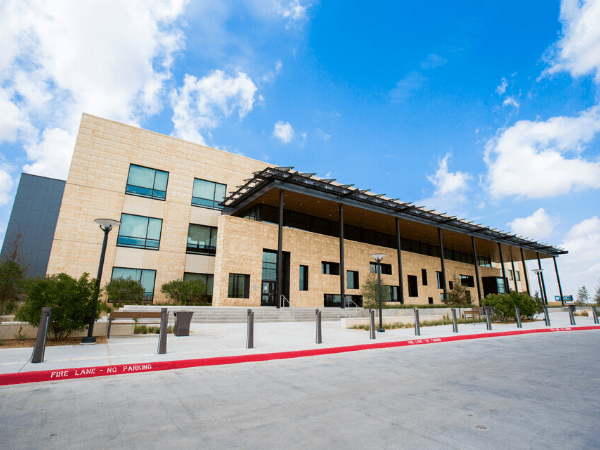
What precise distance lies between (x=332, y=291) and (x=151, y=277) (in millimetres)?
16430

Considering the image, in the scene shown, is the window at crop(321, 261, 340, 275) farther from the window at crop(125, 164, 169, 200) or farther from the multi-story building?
the window at crop(125, 164, 169, 200)

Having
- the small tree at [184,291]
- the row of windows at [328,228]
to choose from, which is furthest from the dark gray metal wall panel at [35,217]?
the row of windows at [328,228]

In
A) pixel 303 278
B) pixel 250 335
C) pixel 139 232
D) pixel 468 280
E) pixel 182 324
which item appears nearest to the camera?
pixel 250 335

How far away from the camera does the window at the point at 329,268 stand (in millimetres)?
30747

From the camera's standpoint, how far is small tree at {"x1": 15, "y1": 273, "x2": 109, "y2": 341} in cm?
864

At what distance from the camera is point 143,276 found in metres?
25.3

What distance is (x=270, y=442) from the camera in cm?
300

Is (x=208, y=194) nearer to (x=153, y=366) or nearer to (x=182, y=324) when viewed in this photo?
(x=182, y=324)

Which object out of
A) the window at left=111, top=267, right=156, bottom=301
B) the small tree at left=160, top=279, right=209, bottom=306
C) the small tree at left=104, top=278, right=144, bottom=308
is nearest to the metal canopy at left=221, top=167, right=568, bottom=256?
the small tree at left=160, top=279, right=209, bottom=306

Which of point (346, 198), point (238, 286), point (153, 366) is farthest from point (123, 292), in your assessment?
point (346, 198)

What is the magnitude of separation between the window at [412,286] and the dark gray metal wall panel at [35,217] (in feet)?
145

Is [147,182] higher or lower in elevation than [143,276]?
higher

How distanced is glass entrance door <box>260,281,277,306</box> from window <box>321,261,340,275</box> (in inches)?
228

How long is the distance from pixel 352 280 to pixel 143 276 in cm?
1992
